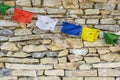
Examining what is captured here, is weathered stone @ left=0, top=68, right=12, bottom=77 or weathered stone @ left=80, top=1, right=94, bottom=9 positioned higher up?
weathered stone @ left=80, top=1, right=94, bottom=9

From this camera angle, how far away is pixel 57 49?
11.5ft

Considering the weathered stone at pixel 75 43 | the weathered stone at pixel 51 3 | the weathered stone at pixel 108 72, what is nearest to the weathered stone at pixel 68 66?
the weathered stone at pixel 75 43

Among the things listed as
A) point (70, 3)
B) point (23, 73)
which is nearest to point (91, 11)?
point (70, 3)

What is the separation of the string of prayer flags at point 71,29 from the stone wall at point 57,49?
74 mm

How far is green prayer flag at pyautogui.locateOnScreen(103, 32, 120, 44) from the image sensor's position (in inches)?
135

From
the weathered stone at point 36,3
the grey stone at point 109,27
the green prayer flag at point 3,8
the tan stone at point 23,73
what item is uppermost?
the weathered stone at point 36,3

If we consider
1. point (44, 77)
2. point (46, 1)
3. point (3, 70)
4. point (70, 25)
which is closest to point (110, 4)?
point (70, 25)

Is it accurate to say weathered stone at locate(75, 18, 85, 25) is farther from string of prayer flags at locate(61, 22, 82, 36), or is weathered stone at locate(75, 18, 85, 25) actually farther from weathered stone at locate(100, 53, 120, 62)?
weathered stone at locate(100, 53, 120, 62)

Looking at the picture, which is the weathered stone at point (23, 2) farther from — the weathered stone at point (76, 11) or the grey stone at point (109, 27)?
the grey stone at point (109, 27)

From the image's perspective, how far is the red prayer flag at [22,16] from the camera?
3.45 metres

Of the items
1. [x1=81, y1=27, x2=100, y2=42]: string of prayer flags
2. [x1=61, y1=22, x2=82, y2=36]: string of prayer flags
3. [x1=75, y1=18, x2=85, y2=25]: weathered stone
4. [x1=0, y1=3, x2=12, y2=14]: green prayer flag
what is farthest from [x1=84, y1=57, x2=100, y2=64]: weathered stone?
[x1=0, y1=3, x2=12, y2=14]: green prayer flag

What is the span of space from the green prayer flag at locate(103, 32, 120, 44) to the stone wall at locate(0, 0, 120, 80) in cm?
8

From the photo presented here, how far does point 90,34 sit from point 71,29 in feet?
0.84

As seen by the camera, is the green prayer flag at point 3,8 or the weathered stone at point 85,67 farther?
the weathered stone at point 85,67
